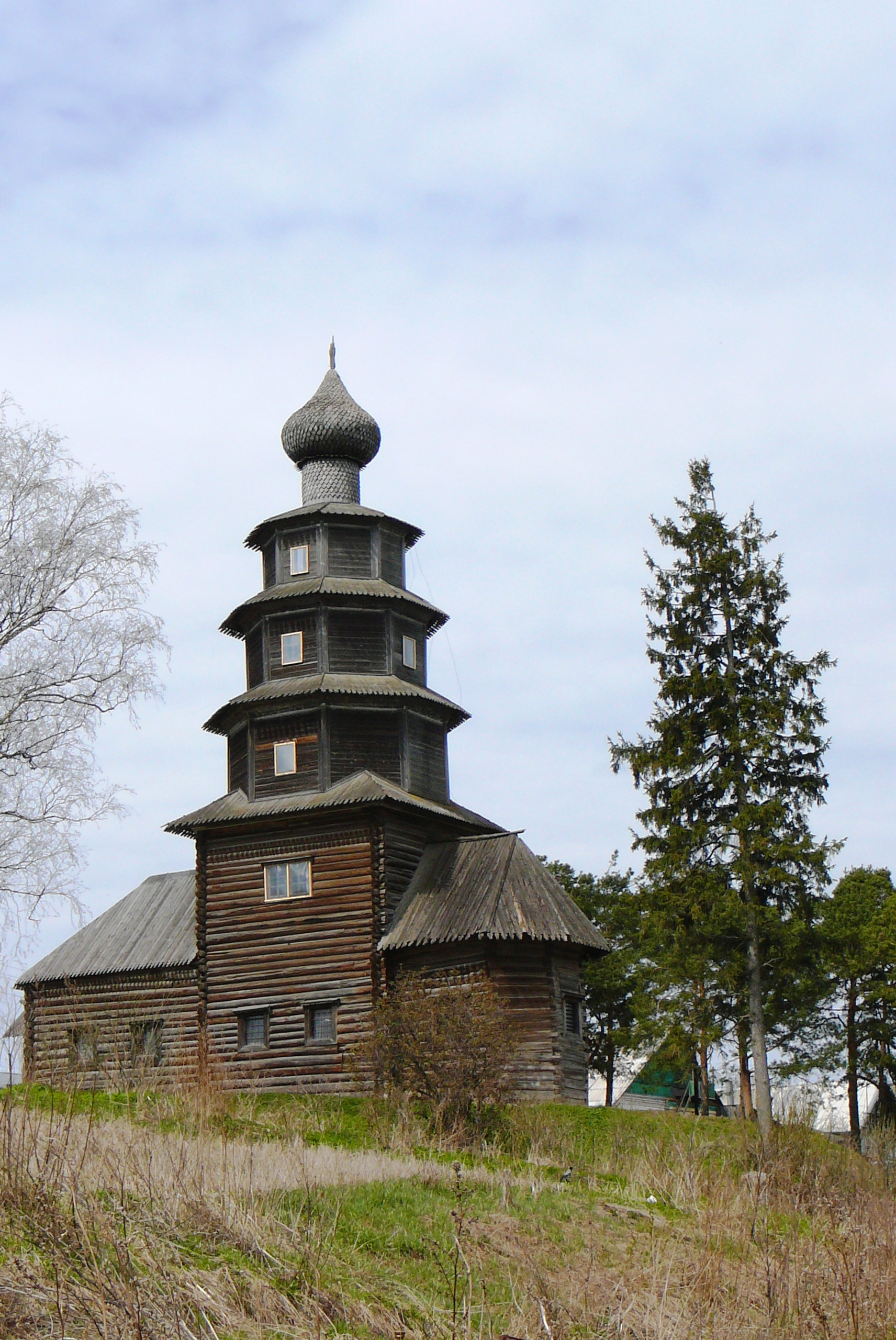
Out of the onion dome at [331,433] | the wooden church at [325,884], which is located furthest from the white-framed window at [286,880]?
the onion dome at [331,433]

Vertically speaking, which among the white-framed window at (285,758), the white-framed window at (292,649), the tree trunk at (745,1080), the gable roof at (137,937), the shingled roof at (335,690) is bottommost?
the tree trunk at (745,1080)

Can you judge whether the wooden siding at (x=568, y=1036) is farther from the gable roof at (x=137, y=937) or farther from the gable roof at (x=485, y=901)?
the gable roof at (x=137, y=937)

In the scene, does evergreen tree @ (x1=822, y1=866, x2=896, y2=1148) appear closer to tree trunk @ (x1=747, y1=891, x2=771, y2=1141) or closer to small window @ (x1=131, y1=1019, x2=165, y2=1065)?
tree trunk @ (x1=747, y1=891, x2=771, y2=1141)

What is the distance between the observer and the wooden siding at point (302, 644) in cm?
3319

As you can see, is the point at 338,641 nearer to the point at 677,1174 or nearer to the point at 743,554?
the point at 743,554

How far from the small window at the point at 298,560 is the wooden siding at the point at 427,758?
14.9ft

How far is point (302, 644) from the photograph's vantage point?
3338cm

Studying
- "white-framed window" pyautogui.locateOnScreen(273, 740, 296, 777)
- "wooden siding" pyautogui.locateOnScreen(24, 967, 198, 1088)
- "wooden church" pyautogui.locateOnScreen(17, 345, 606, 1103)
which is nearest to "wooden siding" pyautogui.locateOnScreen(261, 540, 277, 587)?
"wooden church" pyautogui.locateOnScreen(17, 345, 606, 1103)

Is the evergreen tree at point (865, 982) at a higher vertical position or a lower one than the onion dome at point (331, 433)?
lower

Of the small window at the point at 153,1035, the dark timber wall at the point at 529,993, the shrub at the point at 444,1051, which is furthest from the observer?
the small window at the point at 153,1035

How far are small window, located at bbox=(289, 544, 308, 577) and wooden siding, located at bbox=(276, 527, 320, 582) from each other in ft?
0.14

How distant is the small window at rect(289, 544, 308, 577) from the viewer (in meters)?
34.6

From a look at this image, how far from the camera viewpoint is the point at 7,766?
75.9ft

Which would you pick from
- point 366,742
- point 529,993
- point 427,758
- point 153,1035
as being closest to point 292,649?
point 366,742
